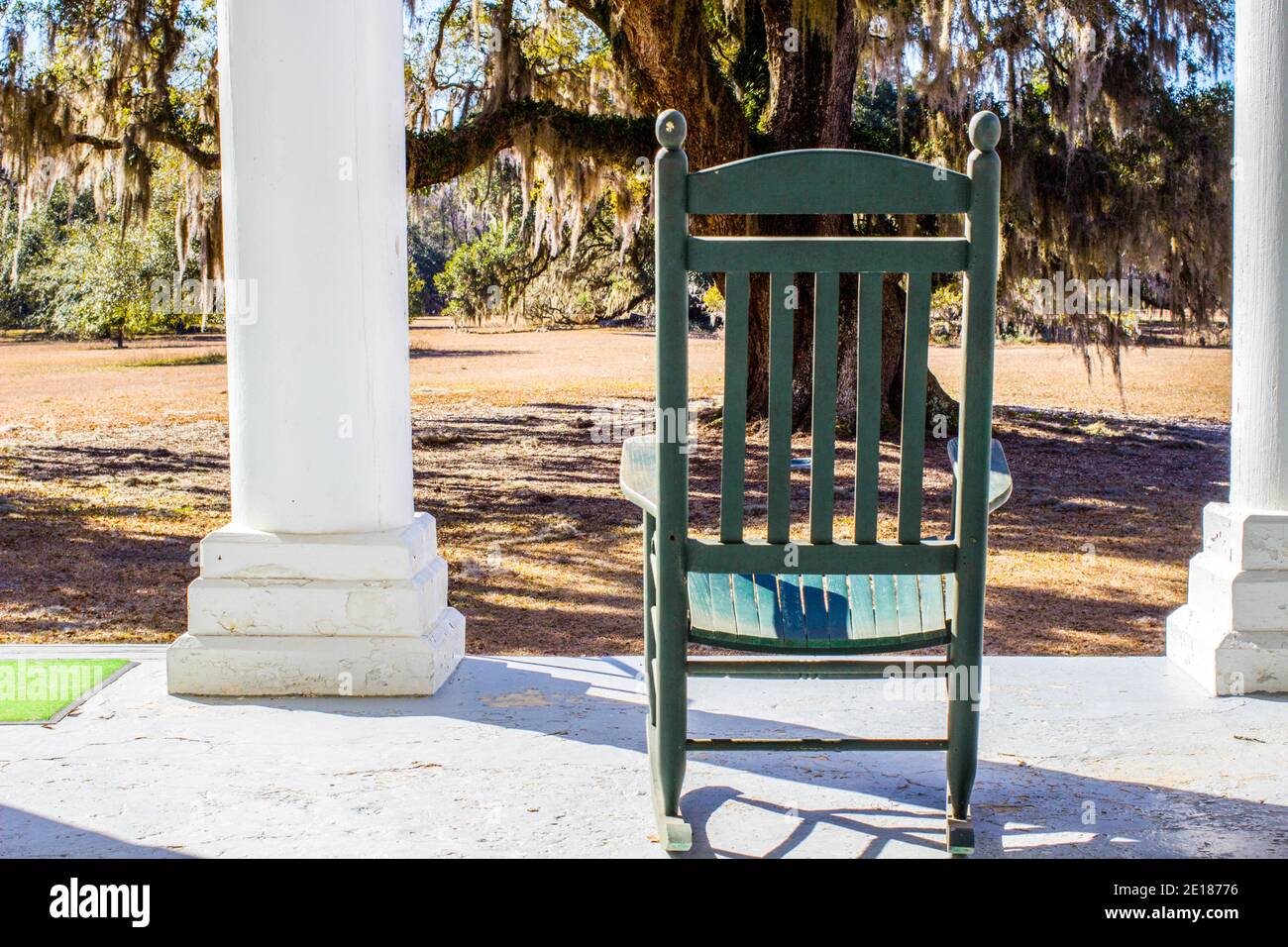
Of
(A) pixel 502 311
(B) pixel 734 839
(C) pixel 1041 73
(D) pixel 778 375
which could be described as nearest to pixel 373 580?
(B) pixel 734 839

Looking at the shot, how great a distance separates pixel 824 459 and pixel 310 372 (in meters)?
1.37

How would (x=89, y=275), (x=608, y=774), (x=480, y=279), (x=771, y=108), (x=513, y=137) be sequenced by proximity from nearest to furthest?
(x=608, y=774)
(x=513, y=137)
(x=771, y=108)
(x=480, y=279)
(x=89, y=275)

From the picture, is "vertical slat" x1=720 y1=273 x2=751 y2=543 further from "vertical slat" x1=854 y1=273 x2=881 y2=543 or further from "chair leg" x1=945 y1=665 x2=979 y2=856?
"chair leg" x1=945 y1=665 x2=979 y2=856

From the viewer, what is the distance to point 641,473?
2199 millimetres

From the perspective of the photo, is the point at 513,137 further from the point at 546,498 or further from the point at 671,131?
the point at 671,131

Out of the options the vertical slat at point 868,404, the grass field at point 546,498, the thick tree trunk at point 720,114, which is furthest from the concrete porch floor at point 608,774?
the thick tree trunk at point 720,114

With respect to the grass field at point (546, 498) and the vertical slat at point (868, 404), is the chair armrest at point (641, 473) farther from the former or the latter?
the grass field at point (546, 498)

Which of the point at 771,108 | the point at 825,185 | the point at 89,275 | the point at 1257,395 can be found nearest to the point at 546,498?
the point at 771,108

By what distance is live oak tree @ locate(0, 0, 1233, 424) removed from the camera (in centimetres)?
783

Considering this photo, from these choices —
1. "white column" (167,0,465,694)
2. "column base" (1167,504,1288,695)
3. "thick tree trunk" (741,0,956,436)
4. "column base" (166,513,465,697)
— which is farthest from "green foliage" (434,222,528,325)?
"column base" (1167,504,1288,695)

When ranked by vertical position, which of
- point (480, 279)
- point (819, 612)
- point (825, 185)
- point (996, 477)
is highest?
point (480, 279)

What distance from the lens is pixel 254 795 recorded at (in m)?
2.18

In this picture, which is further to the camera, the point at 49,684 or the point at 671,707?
the point at 49,684

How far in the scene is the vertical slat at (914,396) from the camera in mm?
1826
